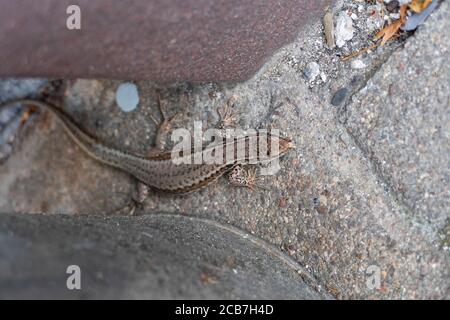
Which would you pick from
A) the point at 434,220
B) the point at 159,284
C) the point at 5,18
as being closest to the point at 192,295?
the point at 159,284

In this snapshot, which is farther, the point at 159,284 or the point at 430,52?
the point at 430,52

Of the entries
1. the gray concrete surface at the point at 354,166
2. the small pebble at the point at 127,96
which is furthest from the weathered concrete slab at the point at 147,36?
the small pebble at the point at 127,96

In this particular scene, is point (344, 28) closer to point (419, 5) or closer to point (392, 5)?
point (392, 5)

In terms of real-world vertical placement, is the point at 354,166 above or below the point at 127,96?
below

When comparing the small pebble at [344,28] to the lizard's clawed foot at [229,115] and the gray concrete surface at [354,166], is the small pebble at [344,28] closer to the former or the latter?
the gray concrete surface at [354,166]

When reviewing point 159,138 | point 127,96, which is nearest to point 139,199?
point 159,138

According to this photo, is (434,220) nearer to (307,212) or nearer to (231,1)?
(307,212)
